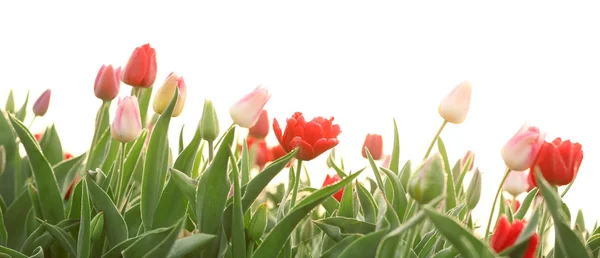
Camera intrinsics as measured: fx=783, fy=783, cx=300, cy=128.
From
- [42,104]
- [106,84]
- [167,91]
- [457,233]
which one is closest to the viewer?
[457,233]

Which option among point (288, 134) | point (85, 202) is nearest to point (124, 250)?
point (85, 202)

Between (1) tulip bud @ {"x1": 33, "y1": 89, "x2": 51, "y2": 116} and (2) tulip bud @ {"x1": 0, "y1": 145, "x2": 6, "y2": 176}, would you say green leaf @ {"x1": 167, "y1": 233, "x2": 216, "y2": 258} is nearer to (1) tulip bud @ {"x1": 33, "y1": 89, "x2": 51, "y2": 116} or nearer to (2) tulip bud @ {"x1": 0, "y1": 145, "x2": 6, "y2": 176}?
(2) tulip bud @ {"x1": 0, "y1": 145, "x2": 6, "y2": 176}

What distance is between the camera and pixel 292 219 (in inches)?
30.1

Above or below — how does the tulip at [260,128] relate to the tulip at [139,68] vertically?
below

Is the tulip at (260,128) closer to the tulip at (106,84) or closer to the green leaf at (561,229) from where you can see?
the tulip at (106,84)

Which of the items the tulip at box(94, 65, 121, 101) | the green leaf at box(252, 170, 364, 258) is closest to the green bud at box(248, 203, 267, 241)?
the green leaf at box(252, 170, 364, 258)

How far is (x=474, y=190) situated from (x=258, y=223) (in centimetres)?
28

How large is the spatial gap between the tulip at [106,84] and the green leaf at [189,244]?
1.17 feet

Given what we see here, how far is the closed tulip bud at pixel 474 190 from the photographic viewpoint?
953 millimetres

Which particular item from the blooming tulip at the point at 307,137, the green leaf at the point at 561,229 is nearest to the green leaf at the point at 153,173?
the blooming tulip at the point at 307,137

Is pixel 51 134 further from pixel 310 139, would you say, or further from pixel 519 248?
pixel 519 248

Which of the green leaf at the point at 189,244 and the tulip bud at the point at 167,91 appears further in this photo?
the tulip bud at the point at 167,91

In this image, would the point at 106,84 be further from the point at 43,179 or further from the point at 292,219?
the point at 292,219

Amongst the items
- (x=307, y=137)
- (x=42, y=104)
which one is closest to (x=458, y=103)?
(x=307, y=137)
